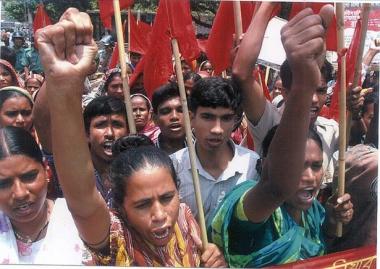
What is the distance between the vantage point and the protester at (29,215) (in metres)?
2.13

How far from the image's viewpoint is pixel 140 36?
2768 millimetres

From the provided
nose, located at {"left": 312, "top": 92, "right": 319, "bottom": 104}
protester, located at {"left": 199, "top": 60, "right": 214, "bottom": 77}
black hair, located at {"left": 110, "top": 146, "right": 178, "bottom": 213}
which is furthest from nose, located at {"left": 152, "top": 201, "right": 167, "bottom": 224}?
nose, located at {"left": 312, "top": 92, "right": 319, "bottom": 104}

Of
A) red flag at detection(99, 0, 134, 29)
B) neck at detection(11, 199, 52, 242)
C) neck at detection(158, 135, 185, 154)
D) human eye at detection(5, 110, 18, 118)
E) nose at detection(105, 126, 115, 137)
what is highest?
red flag at detection(99, 0, 134, 29)

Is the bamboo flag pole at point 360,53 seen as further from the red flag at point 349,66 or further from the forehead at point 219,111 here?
the forehead at point 219,111

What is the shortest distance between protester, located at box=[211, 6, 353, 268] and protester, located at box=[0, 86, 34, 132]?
0.78 meters

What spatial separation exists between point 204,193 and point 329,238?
519 mm

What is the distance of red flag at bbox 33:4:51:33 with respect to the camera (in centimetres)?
204

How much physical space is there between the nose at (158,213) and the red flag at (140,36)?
2.69ft

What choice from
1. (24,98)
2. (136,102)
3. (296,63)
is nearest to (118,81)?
(136,102)

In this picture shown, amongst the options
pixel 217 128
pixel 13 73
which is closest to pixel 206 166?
pixel 217 128

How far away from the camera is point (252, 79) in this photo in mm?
2230

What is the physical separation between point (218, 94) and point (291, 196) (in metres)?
0.46

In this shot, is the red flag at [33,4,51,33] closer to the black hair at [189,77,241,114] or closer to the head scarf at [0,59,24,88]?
the head scarf at [0,59,24,88]

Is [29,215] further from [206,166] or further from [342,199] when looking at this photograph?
[342,199]
